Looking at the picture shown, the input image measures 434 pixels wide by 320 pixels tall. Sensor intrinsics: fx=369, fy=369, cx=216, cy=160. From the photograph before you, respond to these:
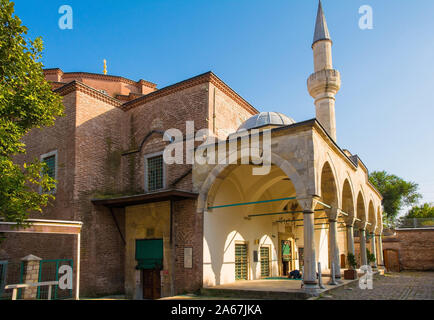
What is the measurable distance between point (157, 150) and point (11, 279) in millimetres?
6558

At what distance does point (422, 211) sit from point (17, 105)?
→ 125 ft

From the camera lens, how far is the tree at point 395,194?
38906 mm

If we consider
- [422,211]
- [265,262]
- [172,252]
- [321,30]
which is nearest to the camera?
[172,252]

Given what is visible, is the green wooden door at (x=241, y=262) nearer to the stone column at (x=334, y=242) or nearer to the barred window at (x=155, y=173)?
the stone column at (x=334, y=242)

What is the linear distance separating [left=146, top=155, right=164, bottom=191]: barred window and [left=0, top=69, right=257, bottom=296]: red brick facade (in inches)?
11.4

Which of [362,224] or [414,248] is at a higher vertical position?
[362,224]

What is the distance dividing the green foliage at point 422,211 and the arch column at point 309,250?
100 ft

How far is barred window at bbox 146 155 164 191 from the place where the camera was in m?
13.6

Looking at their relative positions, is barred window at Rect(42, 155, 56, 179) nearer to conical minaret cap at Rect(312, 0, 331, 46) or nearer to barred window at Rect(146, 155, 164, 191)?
barred window at Rect(146, 155, 164, 191)

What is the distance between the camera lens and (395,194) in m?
38.8

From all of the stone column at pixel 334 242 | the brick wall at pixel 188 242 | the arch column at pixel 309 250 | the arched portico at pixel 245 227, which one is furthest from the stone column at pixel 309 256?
the brick wall at pixel 188 242

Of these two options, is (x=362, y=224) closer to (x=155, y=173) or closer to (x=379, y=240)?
(x=379, y=240)

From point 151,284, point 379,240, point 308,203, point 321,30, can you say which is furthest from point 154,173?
point 379,240

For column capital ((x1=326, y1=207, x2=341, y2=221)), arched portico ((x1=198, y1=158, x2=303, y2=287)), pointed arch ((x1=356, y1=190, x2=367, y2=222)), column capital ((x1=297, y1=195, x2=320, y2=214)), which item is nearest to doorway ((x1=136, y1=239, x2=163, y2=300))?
arched portico ((x1=198, y1=158, x2=303, y2=287))
